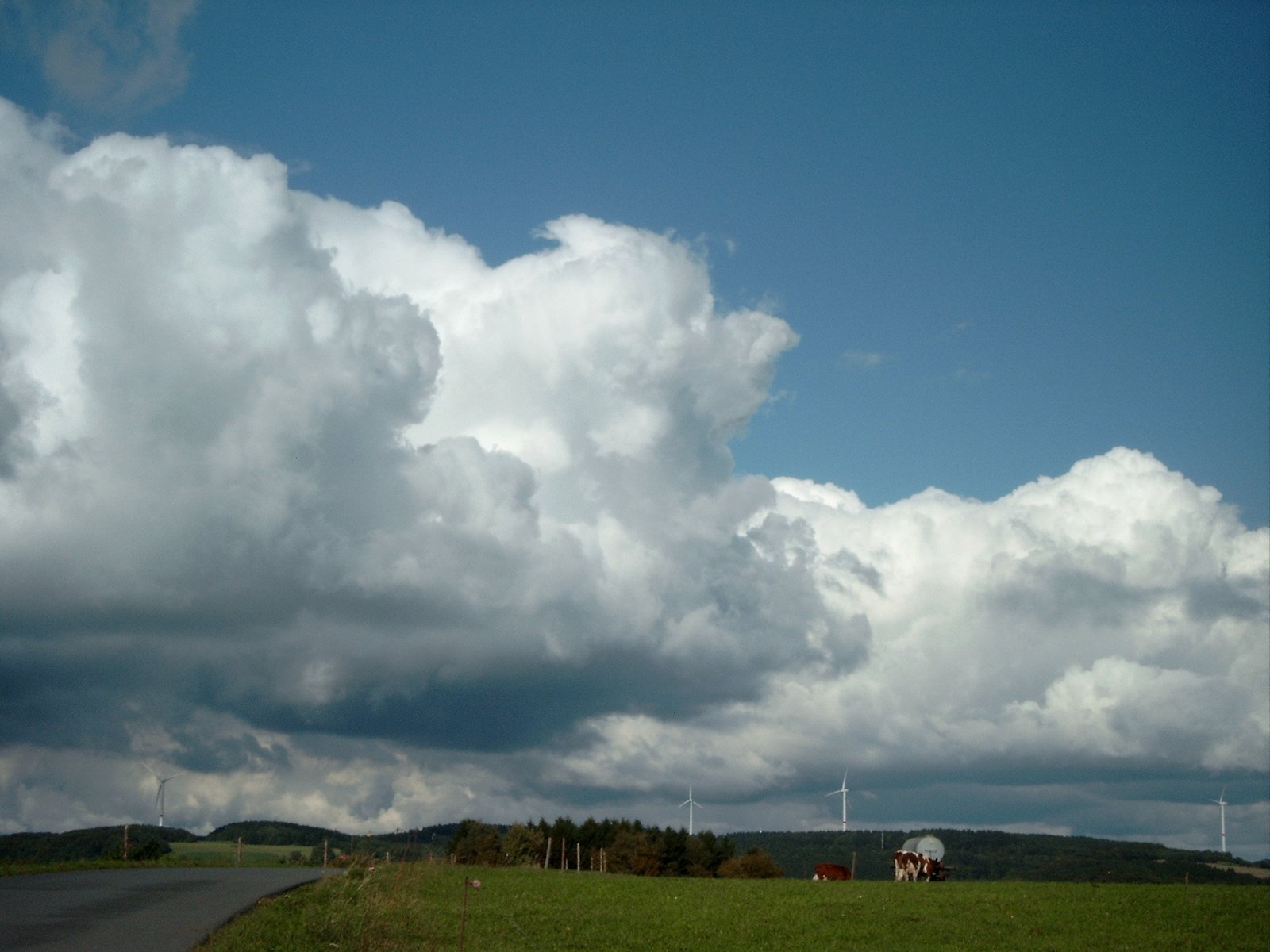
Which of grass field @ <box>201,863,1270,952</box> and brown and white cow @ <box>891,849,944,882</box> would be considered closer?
grass field @ <box>201,863,1270,952</box>

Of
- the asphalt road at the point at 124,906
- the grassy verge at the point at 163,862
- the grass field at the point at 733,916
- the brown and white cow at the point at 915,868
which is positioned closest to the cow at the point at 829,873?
the brown and white cow at the point at 915,868

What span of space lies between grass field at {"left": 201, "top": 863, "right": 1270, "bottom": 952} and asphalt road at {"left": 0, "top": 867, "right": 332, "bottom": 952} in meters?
1.06

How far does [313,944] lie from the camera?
78.4ft

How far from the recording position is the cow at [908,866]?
203 ft

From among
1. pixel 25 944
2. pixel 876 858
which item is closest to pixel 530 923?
pixel 25 944

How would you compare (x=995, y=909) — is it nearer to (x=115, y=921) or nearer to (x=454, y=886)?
(x=454, y=886)

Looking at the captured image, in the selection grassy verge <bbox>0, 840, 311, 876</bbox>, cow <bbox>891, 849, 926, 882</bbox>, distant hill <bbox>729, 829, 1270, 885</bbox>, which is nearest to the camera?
grassy verge <bbox>0, 840, 311, 876</bbox>

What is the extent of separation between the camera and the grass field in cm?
2788

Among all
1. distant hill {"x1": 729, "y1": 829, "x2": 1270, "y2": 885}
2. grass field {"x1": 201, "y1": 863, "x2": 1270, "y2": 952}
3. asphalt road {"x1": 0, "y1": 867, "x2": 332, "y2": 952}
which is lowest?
distant hill {"x1": 729, "y1": 829, "x2": 1270, "y2": 885}

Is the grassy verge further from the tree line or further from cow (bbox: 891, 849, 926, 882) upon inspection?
cow (bbox: 891, 849, 926, 882)

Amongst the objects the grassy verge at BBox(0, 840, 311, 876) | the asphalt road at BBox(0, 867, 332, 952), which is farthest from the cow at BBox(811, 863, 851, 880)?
the asphalt road at BBox(0, 867, 332, 952)

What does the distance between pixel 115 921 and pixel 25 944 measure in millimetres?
4013

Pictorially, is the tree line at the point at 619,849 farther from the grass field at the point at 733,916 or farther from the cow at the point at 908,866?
the grass field at the point at 733,916

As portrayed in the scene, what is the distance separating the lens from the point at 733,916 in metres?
37.8
